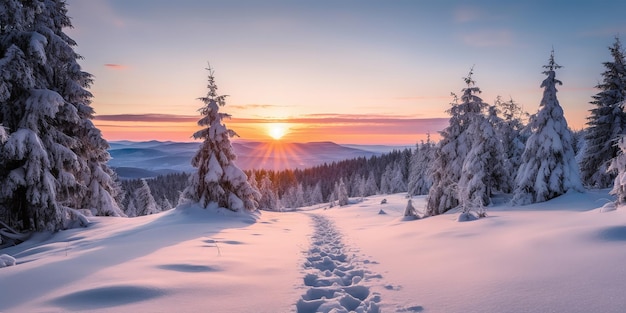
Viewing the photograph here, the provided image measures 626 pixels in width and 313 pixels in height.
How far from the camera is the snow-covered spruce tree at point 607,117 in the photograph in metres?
24.7

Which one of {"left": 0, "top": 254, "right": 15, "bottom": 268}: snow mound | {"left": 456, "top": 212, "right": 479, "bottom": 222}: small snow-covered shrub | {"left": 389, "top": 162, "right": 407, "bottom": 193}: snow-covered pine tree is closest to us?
{"left": 0, "top": 254, "right": 15, "bottom": 268}: snow mound

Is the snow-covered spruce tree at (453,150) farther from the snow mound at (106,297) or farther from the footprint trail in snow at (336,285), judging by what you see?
the snow mound at (106,297)

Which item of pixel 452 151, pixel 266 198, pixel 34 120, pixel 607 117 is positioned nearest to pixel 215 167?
pixel 34 120

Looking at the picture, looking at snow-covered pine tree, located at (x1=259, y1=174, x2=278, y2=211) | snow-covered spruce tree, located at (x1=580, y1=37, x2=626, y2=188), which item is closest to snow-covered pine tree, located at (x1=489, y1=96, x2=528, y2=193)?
snow-covered spruce tree, located at (x1=580, y1=37, x2=626, y2=188)

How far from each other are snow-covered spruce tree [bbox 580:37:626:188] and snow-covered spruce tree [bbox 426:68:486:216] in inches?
457

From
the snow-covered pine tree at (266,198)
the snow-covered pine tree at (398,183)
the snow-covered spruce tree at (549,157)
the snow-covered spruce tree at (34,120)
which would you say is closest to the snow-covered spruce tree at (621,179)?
the snow-covered spruce tree at (549,157)

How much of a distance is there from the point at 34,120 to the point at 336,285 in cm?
1407

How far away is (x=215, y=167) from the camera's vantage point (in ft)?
67.4

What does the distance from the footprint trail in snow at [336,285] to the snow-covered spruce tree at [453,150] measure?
43.4ft

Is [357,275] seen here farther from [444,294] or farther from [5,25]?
[5,25]

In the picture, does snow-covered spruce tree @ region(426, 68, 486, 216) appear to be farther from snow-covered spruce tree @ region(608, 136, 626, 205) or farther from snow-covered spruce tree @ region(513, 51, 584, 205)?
snow-covered spruce tree @ region(608, 136, 626, 205)

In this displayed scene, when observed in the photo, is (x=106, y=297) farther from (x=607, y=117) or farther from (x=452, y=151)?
(x=607, y=117)

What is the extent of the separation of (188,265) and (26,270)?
2862mm

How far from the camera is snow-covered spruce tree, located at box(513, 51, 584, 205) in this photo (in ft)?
59.0
